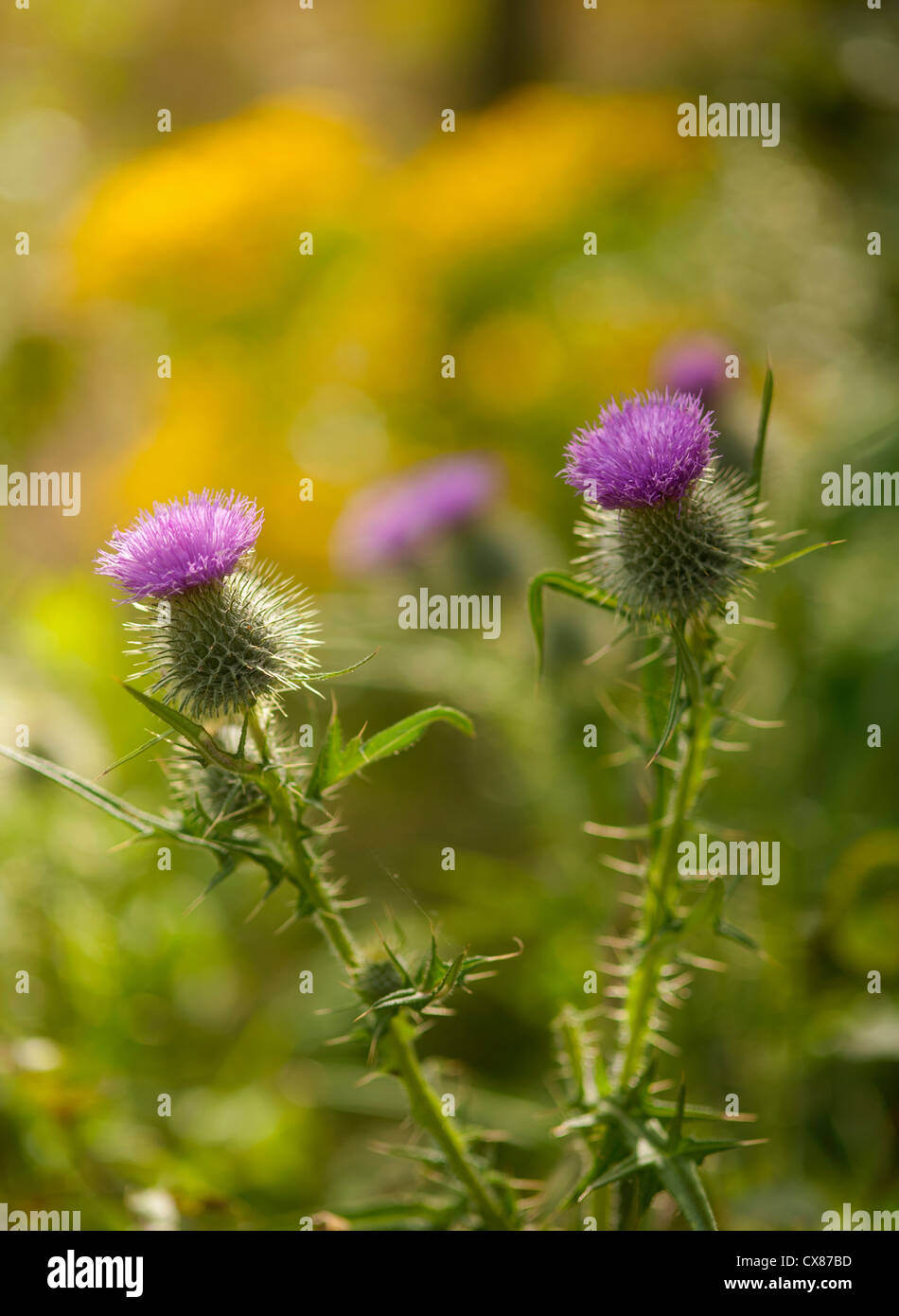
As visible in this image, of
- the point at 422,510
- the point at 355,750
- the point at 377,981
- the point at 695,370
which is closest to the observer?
the point at 355,750

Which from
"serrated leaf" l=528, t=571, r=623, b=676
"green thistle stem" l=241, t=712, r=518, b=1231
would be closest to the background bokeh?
"green thistle stem" l=241, t=712, r=518, b=1231

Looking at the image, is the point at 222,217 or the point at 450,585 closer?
the point at 450,585

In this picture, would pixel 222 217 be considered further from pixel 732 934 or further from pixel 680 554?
pixel 732 934

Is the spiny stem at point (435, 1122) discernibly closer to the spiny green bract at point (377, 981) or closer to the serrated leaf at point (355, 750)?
the spiny green bract at point (377, 981)

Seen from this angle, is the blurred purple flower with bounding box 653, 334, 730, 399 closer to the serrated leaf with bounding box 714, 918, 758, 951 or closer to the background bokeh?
the background bokeh

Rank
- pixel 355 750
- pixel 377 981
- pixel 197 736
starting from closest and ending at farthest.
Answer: pixel 197 736 < pixel 355 750 < pixel 377 981

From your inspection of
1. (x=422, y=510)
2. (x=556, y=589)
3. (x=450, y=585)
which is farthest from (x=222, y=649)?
(x=450, y=585)

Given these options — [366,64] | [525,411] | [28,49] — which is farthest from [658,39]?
[28,49]
